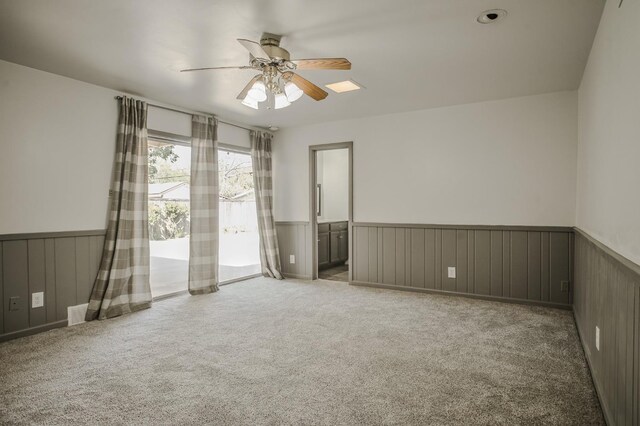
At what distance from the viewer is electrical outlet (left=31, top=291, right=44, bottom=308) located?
10.6ft

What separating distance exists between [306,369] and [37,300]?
8.58 feet

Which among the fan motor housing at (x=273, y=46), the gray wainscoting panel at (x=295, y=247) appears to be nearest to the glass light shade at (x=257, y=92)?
the fan motor housing at (x=273, y=46)

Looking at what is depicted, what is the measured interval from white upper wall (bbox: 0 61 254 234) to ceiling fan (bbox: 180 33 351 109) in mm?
1585

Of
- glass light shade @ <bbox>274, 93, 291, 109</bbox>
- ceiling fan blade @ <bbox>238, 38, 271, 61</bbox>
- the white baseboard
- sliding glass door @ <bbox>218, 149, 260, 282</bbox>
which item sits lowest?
the white baseboard

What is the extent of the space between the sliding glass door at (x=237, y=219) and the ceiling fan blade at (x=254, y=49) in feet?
9.35

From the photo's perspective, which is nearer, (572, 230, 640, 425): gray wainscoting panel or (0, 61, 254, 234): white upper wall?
(572, 230, 640, 425): gray wainscoting panel

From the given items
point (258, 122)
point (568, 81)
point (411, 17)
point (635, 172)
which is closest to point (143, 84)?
point (258, 122)

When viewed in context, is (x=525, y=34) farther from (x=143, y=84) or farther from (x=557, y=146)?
(x=143, y=84)

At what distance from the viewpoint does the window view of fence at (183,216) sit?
14.4ft

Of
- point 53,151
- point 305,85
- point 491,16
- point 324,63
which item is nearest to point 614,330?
point 491,16

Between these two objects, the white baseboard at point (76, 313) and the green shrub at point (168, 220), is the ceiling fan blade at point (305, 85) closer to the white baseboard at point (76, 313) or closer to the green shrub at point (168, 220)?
the green shrub at point (168, 220)

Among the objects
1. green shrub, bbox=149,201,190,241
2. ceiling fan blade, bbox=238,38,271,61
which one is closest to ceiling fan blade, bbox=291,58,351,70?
ceiling fan blade, bbox=238,38,271,61

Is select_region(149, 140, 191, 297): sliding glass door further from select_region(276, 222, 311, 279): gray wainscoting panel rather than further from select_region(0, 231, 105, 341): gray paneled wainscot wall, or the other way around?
select_region(276, 222, 311, 279): gray wainscoting panel

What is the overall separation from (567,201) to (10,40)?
17.4ft
